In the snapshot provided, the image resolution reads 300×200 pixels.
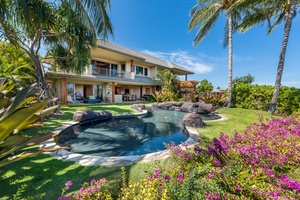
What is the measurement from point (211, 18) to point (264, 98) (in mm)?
8561

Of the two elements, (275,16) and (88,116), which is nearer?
(88,116)

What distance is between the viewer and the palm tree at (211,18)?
506 inches

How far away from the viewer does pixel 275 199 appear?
62.1 inches

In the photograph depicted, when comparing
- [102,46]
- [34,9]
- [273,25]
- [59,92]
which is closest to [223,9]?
[273,25]

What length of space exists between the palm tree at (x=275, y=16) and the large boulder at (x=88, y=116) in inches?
459

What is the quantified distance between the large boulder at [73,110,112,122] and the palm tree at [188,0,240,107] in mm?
11402

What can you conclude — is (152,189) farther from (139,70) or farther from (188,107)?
(139,70)

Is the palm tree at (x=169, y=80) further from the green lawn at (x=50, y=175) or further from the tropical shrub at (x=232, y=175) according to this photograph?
the tropical shrub at (x=232, y=175)

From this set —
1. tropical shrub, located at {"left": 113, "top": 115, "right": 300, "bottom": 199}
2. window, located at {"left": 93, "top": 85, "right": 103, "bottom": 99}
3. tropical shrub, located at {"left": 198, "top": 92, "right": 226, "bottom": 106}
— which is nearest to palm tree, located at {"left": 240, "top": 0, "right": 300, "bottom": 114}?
tropical shrub, located at {"left": 198, "top": 92, "right": 226, "bottom": 106}

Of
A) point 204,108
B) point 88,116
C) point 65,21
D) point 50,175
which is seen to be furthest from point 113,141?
point 204,108

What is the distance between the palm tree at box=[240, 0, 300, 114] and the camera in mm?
9450

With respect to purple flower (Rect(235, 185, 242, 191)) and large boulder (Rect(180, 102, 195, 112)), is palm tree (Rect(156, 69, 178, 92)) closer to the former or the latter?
large boulder (Rect(180, 102, 195, 112))

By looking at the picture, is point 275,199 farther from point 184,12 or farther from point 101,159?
point 184,12

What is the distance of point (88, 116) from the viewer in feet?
26.8
